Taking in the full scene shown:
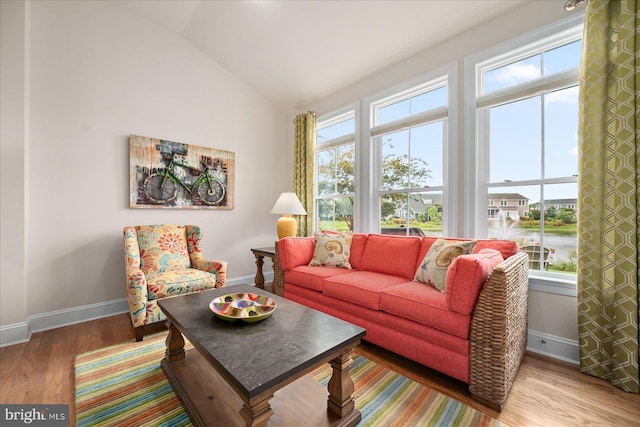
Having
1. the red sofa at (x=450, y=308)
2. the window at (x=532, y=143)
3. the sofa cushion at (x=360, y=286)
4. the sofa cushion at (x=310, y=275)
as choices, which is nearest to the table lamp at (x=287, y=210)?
the sofa cushion at (x=310, y=275)

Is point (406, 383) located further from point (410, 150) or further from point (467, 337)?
point (410, 150)

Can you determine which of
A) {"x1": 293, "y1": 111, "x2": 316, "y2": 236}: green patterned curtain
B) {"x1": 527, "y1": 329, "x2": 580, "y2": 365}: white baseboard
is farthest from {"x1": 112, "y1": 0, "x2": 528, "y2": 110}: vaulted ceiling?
{"x1": 527, "y1": 329, "x2": 580, "y2": 365}: white baseboard

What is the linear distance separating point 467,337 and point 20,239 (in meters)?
3.51

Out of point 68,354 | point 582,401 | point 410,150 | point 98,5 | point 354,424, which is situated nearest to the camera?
point 354,424

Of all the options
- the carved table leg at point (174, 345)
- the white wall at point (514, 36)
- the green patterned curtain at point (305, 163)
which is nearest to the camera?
the carved table leg at point (174, 345)

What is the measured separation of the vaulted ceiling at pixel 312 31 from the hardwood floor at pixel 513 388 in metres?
2.83

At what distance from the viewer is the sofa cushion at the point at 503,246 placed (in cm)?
205

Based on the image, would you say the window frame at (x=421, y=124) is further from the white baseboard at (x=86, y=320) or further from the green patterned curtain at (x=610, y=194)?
the white baseboard at (x=86, y=320)

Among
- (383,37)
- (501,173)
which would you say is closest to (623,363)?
(501,173)

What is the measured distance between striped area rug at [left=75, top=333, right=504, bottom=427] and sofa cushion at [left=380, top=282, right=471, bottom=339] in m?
0.39

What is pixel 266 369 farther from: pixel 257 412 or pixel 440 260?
pixel 440 260

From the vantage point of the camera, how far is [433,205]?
2875 millimetres

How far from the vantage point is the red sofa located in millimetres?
1507

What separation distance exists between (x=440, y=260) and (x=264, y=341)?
1.45 metres
